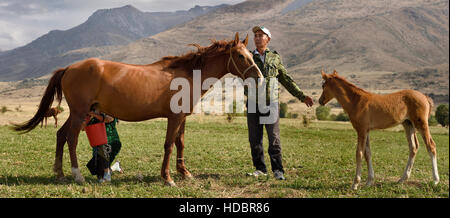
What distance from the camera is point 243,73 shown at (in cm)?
757

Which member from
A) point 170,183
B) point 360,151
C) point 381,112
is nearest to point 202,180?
point 170,183

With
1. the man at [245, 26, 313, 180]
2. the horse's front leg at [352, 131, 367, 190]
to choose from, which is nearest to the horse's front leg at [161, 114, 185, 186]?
the man at [245, 26, 313, 180]

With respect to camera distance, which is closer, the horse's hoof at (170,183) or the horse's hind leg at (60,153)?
the horse's hoof at (170,183)

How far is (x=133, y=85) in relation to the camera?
712cm

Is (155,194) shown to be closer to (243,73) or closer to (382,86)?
(243,73)

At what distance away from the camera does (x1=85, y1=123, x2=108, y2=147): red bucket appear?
7.42m

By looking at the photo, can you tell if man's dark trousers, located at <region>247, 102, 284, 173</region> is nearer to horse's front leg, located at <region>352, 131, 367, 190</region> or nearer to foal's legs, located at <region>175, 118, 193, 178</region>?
foal's legs, located at <region>175, 118, 193, 178</region>

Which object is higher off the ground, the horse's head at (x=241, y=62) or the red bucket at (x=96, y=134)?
the horse's head at (x=241, y=62)

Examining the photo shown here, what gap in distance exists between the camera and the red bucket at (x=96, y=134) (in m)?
7.42

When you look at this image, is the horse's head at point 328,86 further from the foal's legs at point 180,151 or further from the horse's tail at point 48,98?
the horse's tail at point 48,98

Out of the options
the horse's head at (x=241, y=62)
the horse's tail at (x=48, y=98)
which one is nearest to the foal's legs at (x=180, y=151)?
the horse's head at (x=241, y=62)

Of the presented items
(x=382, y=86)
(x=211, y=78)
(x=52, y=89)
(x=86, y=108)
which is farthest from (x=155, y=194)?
(x=382, y=86)

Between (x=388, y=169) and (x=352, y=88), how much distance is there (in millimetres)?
5151

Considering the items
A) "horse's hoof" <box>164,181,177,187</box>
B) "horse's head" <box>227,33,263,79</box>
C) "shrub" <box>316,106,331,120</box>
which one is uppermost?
"horse's head" <box>227,33,263,79</box>
